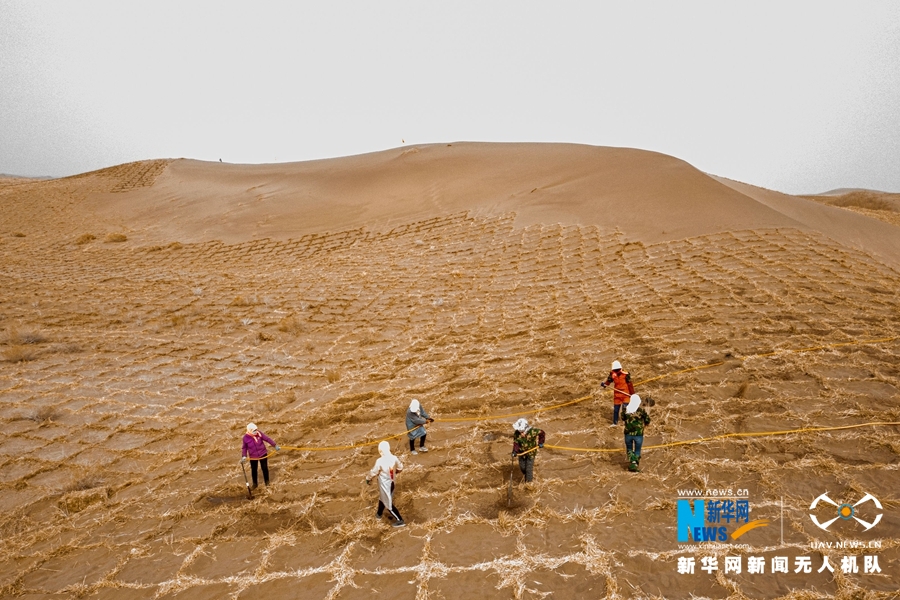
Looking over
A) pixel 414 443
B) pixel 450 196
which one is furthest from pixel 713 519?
pixel 450 196

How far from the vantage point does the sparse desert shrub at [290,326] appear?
812 centimetres

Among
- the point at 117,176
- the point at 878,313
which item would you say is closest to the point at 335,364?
the point at 878,313

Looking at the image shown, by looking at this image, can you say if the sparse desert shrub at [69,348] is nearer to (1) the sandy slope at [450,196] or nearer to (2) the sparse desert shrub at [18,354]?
(2) the sparse desert shrub at [18,354]

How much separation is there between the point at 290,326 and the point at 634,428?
6156 mm

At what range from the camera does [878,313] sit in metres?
6.46

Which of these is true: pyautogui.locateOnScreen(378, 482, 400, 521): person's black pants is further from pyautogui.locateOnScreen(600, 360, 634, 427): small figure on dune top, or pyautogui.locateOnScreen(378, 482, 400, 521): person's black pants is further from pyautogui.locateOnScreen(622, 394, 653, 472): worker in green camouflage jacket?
pyautogui.locateOnScreen(600, 360, 634, 427): small figure on dune top

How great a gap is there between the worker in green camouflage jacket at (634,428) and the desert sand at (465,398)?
0.15 m

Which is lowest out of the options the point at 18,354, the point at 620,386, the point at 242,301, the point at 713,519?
the point at 713,519

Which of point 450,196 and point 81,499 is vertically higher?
point 450,196

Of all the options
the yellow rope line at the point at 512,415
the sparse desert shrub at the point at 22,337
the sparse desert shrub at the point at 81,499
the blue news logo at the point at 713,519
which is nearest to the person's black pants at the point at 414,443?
the yellow rope line at the point at 512,415

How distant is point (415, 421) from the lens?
4480 mm

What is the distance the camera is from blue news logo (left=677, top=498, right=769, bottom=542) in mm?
3195

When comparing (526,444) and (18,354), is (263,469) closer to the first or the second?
(526,444)

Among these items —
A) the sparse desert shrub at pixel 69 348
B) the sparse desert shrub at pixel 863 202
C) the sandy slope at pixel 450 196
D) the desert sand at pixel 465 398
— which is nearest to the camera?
the desert sand at pixel 465 398
